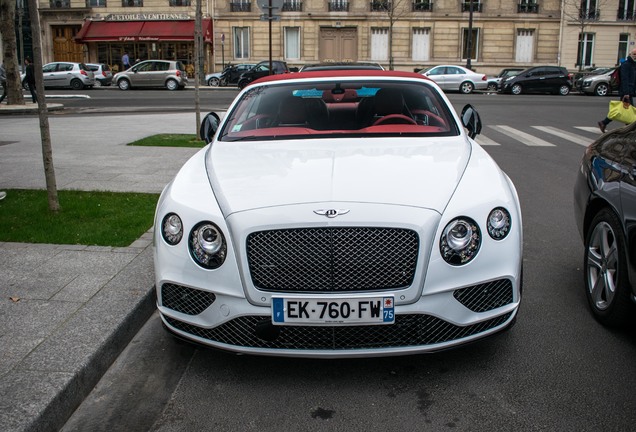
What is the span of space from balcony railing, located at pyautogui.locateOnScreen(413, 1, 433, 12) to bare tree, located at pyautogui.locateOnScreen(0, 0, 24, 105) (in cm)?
2940

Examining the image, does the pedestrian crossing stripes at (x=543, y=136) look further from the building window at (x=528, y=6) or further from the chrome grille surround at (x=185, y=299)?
the building window at (x=528, y=6)

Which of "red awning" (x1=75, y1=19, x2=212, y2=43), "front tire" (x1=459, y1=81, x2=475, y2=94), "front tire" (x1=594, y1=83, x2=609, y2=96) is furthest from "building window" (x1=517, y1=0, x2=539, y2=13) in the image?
"red awning" (x1=75, y1=19, x2=212, y2=43)

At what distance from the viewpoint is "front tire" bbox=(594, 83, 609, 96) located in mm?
31969

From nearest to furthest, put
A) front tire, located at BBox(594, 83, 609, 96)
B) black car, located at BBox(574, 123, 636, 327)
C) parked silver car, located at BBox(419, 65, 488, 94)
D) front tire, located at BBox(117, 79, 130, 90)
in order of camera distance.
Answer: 1. black car, located at BBox(574, 123, 636, 327)
2. front tire, located at BBox(594, 83, 609, 96)
3. parked silver car, located at BBox(419, 65, 488, 94)
4. front tire, located at BBox(117, 79, 130, 90)

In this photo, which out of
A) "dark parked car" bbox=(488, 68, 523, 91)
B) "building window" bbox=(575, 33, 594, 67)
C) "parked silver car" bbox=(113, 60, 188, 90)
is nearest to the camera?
"dark parked car" bbox=(488, 68, 523, 91)

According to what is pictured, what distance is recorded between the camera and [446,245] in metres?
3.25

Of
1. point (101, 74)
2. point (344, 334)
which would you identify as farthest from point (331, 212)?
point (101, 74)

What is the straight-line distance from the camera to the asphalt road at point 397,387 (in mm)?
3059

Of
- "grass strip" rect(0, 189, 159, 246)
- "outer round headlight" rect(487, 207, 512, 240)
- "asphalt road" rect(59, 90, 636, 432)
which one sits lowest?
"asphalt road" rect(59, 90, 636, 432)

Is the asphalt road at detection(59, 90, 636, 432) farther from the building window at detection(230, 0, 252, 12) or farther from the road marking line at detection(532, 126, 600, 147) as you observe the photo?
the building window at detection(230, 0, 252, 12)

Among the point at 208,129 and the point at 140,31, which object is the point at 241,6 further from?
the point at 208,129

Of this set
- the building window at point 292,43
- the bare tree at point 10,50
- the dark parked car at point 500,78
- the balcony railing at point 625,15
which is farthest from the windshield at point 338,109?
the balcony railing at point 625,15

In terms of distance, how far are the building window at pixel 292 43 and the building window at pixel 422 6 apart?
25.9ft

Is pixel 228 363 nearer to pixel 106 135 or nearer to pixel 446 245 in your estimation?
pixel 446 245
